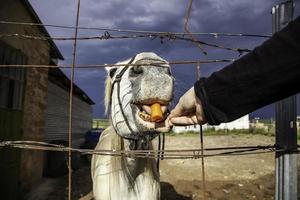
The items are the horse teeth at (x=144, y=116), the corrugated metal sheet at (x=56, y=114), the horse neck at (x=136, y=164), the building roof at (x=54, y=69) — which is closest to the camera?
the horse teeth at (x=144, y=116)

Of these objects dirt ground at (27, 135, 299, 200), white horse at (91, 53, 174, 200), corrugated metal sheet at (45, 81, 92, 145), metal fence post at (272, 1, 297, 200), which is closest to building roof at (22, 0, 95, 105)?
corrugated metal sheet at (45, 81, 92, 145)

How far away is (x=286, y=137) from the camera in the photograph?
2326mm

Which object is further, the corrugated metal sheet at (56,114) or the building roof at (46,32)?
the corrugated metal sheet at (56,114)

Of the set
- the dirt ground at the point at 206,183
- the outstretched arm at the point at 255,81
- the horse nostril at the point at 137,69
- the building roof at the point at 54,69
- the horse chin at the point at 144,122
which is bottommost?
the dirt ground at the point at 206,183

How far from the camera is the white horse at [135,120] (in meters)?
2.27

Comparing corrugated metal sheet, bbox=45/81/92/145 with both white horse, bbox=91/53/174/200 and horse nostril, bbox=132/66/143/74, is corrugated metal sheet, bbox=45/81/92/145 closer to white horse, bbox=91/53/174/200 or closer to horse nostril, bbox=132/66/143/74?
white horse, bbox=91/53/174/200

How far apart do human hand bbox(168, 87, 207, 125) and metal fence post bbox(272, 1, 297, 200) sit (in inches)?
46.6

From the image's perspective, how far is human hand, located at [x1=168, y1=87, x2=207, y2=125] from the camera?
121 centimetres

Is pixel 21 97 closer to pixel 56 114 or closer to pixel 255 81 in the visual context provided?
pixel 56 114

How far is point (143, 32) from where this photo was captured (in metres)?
2.65

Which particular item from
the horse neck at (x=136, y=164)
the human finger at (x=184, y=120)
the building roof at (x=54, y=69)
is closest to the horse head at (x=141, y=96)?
the horse neck at (x=136, y=164)

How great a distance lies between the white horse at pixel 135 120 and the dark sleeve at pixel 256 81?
101cm

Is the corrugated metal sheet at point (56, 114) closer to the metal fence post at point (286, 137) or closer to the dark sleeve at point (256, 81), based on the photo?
the metal fence post at point (286, 137)

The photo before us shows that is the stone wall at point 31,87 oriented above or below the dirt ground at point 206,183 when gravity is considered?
above
